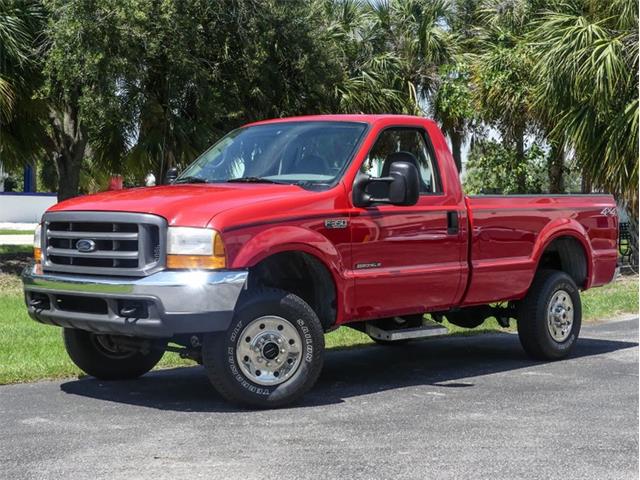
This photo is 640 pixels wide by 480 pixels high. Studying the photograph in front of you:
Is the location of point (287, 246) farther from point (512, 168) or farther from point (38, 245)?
point (512, 168)

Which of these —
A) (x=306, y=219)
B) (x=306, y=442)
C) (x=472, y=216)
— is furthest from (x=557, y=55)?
(x=306, y=442)

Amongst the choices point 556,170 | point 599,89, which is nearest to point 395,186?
point 599,89

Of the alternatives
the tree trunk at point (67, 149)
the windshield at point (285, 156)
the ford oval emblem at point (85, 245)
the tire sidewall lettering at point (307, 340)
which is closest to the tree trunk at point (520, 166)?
the tree trunk at point (67, 149)

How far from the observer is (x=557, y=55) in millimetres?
18062

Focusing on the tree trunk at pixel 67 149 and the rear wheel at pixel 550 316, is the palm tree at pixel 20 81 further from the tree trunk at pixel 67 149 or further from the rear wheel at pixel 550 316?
the rear wheel at pixel 550 316

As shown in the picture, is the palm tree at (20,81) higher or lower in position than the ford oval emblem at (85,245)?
higher

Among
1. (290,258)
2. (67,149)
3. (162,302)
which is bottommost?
(162,302)

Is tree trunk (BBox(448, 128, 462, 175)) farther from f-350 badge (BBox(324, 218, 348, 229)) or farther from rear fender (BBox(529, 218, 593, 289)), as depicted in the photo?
f-350 badge (BBox(324, 218, 348, 229))

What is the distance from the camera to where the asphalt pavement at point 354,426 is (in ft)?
18.6

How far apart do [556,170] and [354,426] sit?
17.6 meters

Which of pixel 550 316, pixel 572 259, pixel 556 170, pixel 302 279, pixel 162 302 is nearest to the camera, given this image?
pixel 162 302

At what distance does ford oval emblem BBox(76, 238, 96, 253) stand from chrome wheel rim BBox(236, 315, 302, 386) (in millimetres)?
1170

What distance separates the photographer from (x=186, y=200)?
7.28 meters

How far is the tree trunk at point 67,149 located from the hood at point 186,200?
14.7 m
